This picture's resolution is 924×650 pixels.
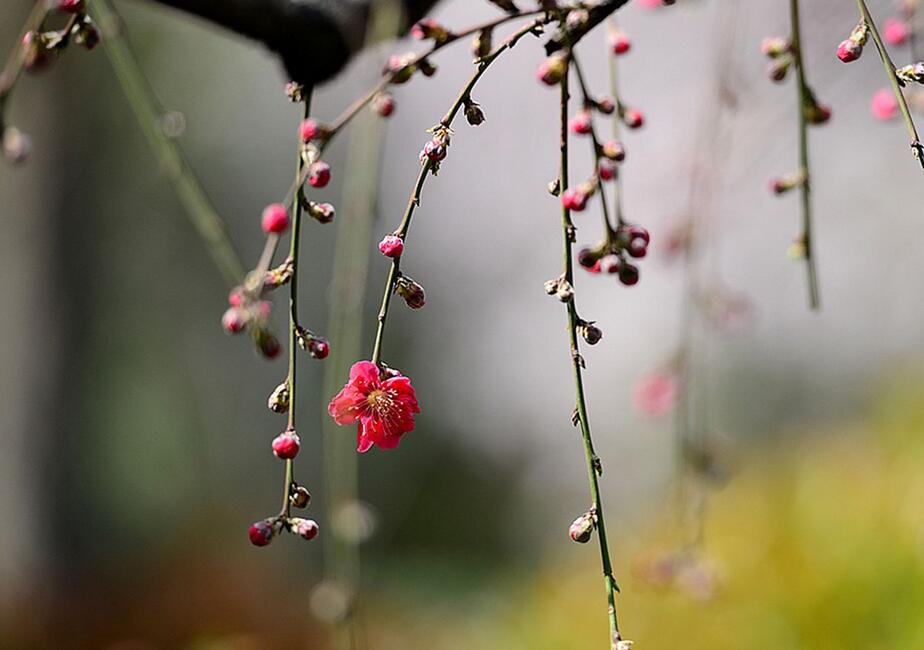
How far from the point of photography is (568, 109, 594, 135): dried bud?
1.67 ft

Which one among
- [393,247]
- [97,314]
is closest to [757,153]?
[393,247]

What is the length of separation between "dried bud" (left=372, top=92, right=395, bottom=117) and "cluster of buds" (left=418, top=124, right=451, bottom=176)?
6.1 inches

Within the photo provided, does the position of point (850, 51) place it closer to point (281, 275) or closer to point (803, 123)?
point (803, 123)

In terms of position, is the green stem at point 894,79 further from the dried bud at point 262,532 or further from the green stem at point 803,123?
the dried bud at point 262,532

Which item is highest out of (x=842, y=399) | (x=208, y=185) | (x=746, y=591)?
(x=208, y=185)

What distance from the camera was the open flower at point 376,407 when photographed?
426 mm

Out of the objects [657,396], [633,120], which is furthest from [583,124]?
[657,396]

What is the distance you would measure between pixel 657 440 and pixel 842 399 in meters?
0.92

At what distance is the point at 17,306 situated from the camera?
4.75 metres

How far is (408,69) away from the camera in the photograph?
1.52ft

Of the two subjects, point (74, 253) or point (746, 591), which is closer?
point (746, 591)

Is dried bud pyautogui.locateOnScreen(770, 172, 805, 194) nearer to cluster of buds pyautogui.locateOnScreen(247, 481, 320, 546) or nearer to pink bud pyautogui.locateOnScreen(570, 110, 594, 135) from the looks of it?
pink bud pyautogui.locateOnScreen(570, 110, 594, 135)

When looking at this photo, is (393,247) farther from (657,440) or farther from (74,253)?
(74,253)

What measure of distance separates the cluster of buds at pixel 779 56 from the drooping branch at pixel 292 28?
9.6 inches
